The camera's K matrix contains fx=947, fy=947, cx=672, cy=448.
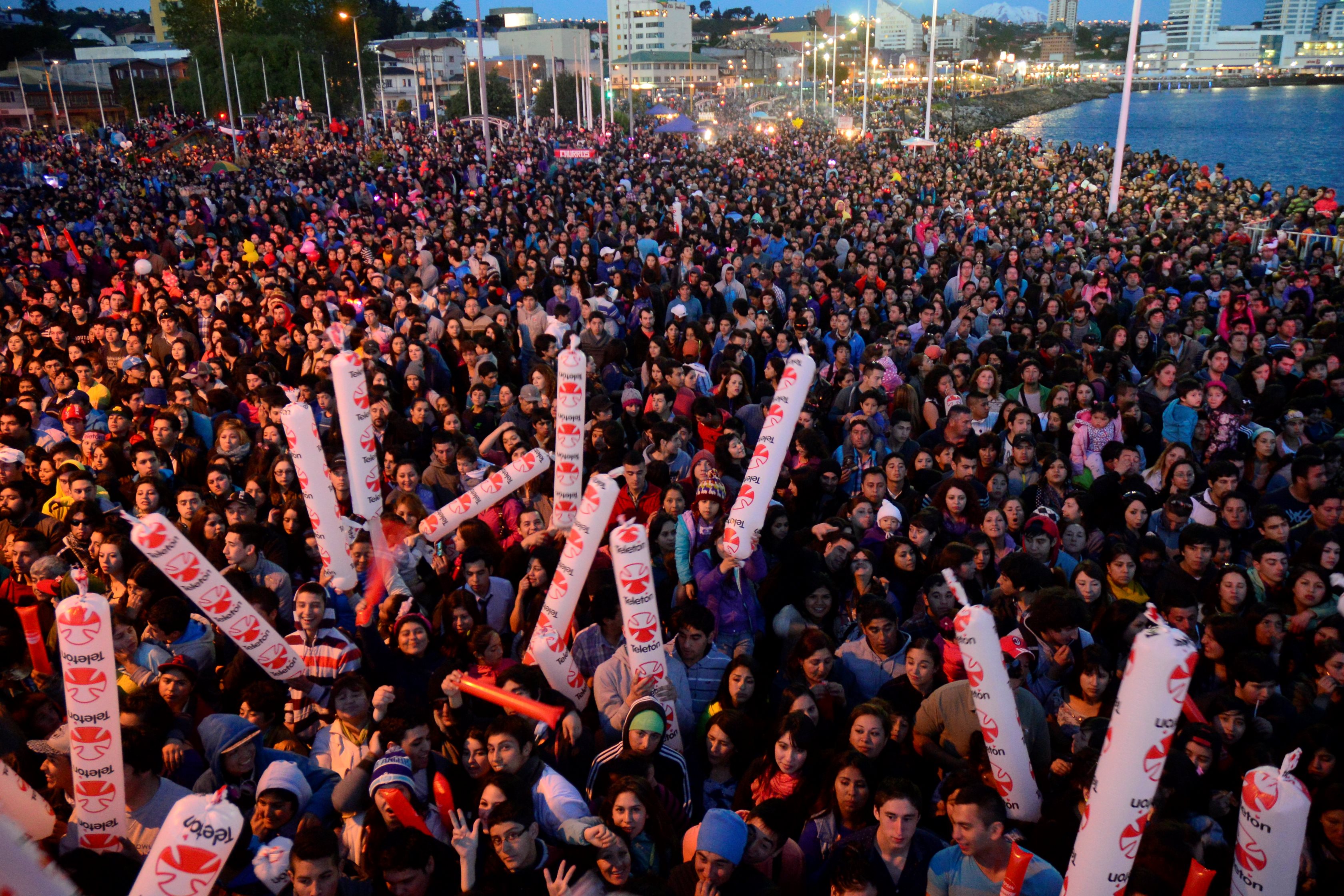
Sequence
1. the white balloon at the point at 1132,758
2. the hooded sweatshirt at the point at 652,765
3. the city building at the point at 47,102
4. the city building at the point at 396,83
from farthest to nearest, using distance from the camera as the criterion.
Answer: the city building at the point at 396,83 → the city building at the point at 47,102 → the hooded sweatshirt at the point at 652,765 → the white balloon at the point at 1132,758

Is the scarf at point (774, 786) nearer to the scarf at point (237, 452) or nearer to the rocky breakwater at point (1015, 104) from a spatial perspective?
the scarf at point (237, 452)

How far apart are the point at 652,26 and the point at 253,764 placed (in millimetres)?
141110

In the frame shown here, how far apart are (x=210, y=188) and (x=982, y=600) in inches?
892

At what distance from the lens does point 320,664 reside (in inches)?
181

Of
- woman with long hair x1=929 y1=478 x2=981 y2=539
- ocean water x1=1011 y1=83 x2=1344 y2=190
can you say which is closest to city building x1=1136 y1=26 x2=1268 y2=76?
ocean water x1=1011 y1=83 x2=1344 y2=190

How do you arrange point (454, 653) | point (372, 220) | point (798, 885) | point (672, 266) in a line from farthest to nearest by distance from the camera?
point (372, 220) < point (672, 266) < point (454, 653) < point (798, 885)

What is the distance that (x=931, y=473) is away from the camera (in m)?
6.55

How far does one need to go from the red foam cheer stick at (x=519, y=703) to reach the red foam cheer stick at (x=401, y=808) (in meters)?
0.55

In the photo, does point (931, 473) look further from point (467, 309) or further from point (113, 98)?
point (113, 98)

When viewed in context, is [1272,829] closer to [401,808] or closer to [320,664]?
[401,808]

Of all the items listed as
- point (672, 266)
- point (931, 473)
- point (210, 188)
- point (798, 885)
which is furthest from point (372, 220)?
point (798, 885)

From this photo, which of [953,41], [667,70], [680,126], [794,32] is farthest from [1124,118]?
[953,41]

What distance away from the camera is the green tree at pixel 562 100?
69.4 meters

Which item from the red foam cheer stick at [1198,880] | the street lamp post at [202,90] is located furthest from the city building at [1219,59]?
the red foam cheer stick at [1198,880]
